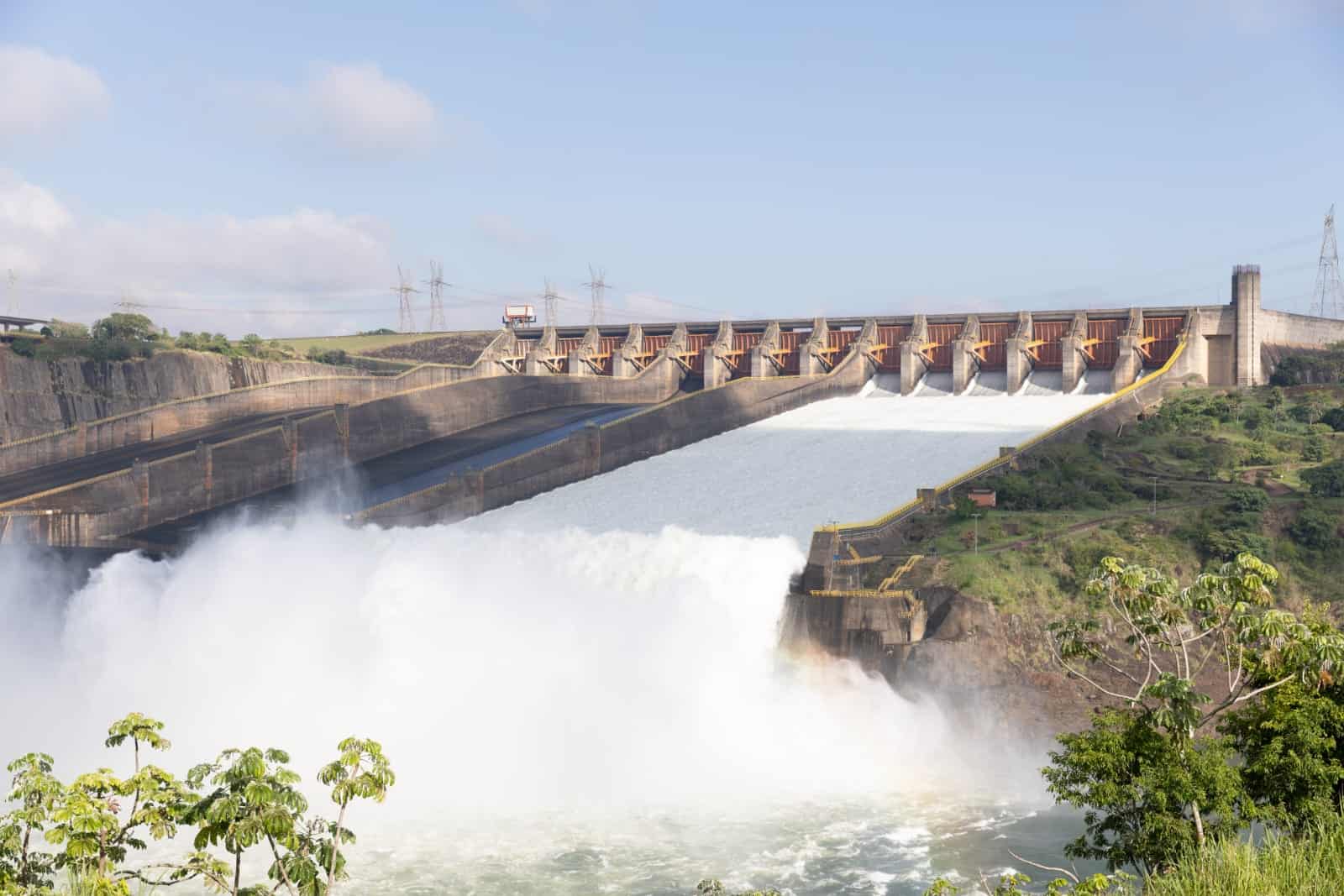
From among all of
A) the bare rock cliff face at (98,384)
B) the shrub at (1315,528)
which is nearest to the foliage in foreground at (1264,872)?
the shrub at (1315,528)

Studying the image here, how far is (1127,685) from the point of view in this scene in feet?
146

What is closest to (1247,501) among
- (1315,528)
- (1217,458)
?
(1315,528)

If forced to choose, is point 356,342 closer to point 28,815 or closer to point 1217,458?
point 1217,458

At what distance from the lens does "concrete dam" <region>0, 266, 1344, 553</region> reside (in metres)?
58.8

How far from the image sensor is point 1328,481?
173 feet

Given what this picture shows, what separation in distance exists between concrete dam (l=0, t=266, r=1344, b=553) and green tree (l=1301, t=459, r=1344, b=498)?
1319cm

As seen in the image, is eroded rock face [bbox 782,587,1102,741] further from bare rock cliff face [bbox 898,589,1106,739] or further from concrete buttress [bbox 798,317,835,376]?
concrete buttress [bbox 798,317,835,376]

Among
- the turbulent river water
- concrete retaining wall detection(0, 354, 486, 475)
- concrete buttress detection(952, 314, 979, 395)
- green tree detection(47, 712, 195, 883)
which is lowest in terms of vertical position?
the turbulent river water

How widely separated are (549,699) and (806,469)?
2334 cm

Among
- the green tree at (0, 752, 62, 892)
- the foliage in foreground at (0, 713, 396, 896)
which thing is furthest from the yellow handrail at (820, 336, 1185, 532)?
the green tree at (0, 752, 62, 892)

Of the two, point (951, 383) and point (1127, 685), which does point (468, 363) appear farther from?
point (1127, 685)

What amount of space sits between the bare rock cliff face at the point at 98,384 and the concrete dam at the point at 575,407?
42.7 feet

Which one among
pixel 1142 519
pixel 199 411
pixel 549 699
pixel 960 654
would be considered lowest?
pixel 549 699

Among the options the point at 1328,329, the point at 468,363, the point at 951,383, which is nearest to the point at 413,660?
the point at 951,383
